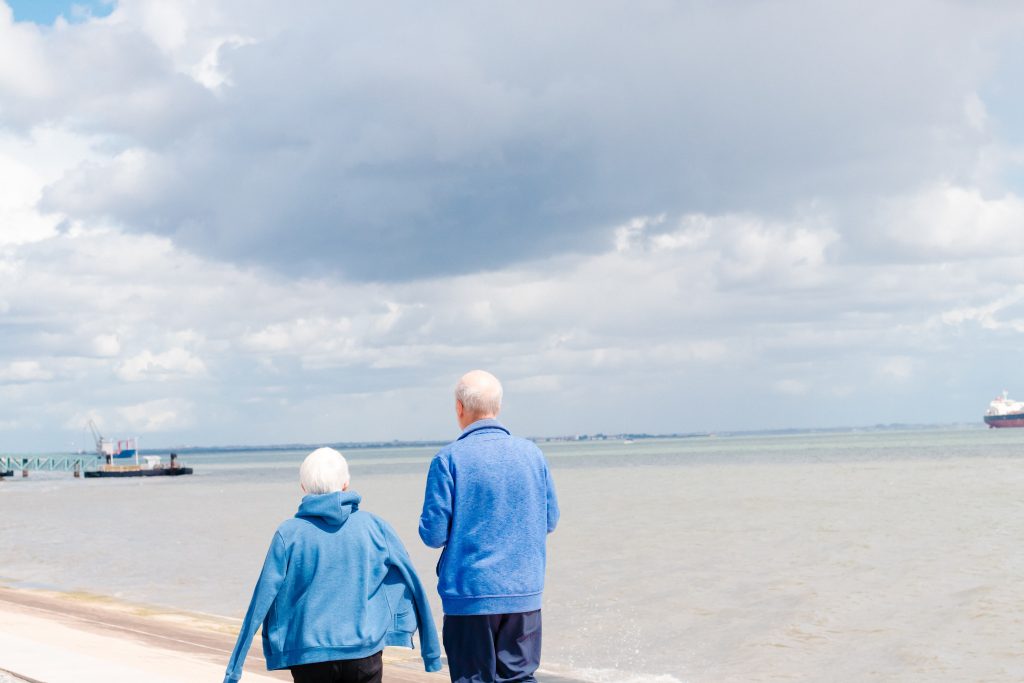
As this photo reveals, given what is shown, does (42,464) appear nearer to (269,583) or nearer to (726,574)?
(726,574)

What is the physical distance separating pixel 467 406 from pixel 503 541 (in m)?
0.68

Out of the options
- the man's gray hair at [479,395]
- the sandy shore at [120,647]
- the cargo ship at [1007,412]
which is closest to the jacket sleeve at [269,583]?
the man's gray hair at [479,395]

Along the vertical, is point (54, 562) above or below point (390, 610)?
below

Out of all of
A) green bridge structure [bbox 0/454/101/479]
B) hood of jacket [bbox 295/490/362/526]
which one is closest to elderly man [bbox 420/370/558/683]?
hood of jacket [bbox 295/490/362/526]

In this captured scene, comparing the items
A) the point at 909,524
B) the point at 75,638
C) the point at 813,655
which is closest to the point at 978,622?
the point at 813,655

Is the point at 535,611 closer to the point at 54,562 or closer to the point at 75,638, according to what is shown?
the point at 75,638

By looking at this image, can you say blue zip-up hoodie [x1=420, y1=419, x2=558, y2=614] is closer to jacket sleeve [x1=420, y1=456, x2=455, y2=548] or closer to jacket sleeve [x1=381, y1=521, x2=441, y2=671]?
jacket sleeve [x1=420, y1=456, x2=455, y2=548]

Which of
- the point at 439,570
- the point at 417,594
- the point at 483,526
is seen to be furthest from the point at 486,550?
the point at 417,594

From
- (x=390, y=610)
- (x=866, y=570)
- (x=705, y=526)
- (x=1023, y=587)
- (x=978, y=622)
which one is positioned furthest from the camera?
(x=705, y=526)

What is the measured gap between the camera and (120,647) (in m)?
11.6

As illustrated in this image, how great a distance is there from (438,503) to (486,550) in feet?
1.05

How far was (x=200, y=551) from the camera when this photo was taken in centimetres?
2897

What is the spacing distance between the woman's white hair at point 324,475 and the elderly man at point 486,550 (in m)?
0.44

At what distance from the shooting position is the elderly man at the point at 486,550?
4.85 m
